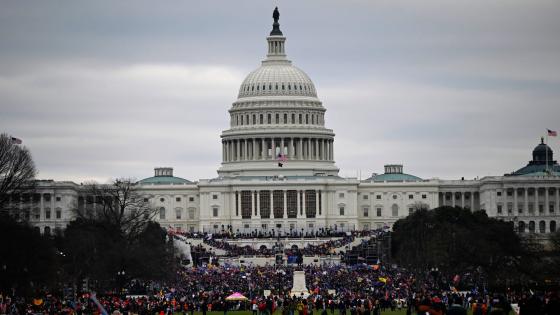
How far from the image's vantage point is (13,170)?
127 meters

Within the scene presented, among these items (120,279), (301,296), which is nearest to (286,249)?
(120,279)

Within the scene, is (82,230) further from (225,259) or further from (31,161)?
(225,259)

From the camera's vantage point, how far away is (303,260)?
590 ft

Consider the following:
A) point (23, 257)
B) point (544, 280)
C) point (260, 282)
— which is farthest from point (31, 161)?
point (544, 280)

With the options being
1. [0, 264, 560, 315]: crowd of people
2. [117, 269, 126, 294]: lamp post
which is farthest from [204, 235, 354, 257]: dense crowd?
[117, 269, 126, 294]: lamp post

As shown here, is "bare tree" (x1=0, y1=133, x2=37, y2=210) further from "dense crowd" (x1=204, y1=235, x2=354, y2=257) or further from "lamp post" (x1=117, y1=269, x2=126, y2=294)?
"dense crowd" (x1=204, y1=235, x2=354, y2=257)

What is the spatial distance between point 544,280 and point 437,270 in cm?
2999

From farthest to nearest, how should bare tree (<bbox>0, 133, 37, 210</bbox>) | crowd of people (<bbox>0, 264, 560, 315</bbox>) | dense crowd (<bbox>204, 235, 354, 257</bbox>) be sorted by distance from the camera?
dense crowd (<bbox>204, 235, 354, 257</bbox>) < bare tree (<bbox>0, 133, 37, 210</bbox>) < crowd of people (<bbox>0, 264, 560, 315</bbox>)

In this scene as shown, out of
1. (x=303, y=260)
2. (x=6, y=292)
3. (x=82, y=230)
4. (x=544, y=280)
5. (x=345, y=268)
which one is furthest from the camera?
(x=303, y=260)

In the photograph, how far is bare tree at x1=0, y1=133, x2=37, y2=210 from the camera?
124 m

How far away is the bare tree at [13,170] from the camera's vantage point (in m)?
124

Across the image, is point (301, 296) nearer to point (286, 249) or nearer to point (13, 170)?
point (13, 170)

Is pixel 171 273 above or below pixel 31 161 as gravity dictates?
below

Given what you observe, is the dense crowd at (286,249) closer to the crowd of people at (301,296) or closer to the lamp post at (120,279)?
the crowd of people at (301,296)
